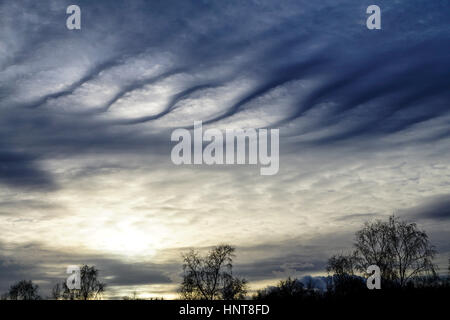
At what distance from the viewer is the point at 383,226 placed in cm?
7831

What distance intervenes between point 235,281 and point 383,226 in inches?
1301

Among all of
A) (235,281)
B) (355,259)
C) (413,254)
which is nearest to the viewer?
(413,254)
